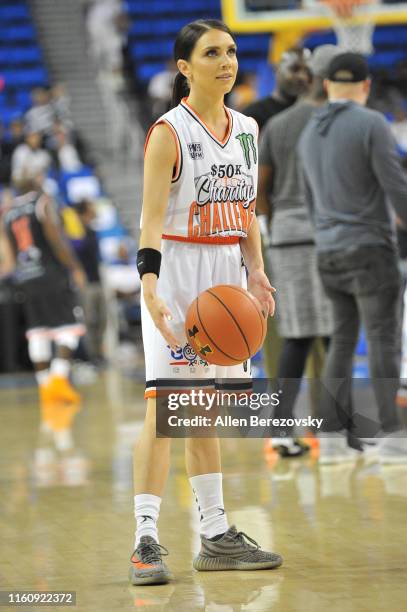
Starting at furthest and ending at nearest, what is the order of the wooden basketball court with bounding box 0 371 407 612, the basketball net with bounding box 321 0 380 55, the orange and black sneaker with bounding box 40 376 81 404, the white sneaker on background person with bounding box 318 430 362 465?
the basketball net with bounding box 321 0 380 55 < the orange and black sneaker with bounding box 40 376 81 404 < the white sneaker on background person with bounding box 318 430 362 465 < the wooden basketball court with bounding box 0 371 407 612

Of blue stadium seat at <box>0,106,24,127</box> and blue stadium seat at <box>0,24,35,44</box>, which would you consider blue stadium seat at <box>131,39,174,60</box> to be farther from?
blue stadium seat at <box>0,106,24,127</box>

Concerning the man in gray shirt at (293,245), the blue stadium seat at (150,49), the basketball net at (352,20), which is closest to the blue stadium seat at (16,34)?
the blue stadium seat at (150,49)

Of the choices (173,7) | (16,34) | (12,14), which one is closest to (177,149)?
(173,7)

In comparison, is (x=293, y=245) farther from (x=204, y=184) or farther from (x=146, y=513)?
(x=146, y=513)

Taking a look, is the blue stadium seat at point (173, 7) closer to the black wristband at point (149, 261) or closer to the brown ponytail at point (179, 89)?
the brown ponytail at point (179, 89)

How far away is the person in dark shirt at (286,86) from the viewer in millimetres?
6121

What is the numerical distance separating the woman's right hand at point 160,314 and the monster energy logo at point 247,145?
0.58m

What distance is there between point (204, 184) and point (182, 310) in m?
0.41

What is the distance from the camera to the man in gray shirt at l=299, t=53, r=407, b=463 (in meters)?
5.39

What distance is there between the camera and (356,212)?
5473 mm

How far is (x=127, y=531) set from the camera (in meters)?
4.51

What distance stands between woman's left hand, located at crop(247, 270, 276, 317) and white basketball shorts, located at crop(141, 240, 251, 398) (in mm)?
133

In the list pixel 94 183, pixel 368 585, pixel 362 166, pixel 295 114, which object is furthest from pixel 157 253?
pixel 94 183

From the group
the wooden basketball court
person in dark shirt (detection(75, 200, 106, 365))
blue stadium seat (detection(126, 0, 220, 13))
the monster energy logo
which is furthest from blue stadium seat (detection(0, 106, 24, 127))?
the monster energy logo
